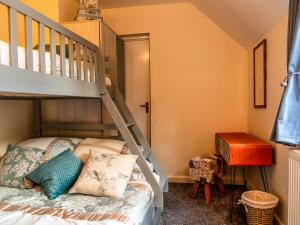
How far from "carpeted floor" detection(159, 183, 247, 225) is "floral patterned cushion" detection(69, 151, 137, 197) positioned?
2.07 ft

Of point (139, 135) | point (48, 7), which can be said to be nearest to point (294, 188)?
point (139, 135)

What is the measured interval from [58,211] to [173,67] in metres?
2.39

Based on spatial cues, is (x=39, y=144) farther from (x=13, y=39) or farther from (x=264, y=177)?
(x=264, y=177)

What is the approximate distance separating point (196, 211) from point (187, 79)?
1710 mm

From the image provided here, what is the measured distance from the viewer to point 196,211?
242 cm

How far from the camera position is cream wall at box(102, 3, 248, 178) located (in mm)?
3283

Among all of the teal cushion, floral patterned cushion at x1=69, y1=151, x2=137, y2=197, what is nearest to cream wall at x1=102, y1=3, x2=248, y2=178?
floral patterned cushion at x1=69, y1=151, x2=137, y2=197

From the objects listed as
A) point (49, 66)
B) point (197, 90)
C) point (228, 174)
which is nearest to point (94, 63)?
point (49, 66)

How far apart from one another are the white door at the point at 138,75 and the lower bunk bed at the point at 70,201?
1160mm

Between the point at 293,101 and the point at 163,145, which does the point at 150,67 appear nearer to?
the point at 163,145

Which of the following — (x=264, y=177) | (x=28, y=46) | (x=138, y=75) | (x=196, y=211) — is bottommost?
(x=196, y=211)

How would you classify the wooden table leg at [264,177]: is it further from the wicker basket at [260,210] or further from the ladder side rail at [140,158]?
the ladder side rail at [140,158]

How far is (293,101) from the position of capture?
151cm

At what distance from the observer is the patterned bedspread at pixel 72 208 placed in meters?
1.42
